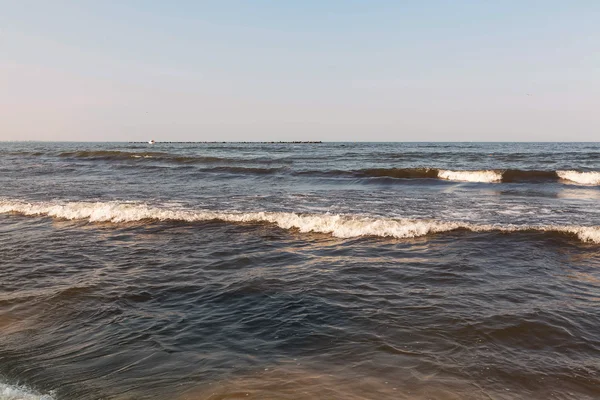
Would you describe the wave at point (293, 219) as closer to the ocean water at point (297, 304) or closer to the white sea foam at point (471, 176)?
the ocean water at point (297, 304)

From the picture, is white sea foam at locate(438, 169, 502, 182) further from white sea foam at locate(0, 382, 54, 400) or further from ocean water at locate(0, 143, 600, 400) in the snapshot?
white sea foam at locate(0, 382, 54, 400)

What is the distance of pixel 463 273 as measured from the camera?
7309 mm

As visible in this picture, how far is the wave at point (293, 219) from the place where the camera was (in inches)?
415

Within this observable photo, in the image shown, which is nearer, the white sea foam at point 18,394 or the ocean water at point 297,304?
the white sea foam at point 18,394

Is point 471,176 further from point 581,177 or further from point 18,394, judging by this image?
point 18,394

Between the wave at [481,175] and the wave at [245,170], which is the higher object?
the wave at [245,170]

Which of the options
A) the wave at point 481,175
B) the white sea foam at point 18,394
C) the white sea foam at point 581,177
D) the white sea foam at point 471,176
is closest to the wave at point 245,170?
the wave at point 481,175

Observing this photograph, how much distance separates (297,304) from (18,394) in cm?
348

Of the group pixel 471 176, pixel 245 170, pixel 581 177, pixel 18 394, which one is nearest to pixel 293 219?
pixel 18 394

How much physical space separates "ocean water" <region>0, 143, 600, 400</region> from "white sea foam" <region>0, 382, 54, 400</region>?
0.03 meters

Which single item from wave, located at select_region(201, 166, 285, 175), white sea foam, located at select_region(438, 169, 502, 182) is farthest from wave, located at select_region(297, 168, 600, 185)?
wave, located at select_region(201, 166, 285, 175)

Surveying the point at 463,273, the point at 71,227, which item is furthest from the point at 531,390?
the point at 71,227

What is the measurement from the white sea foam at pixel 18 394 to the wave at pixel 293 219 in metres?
7.85

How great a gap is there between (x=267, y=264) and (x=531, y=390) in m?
5.20
